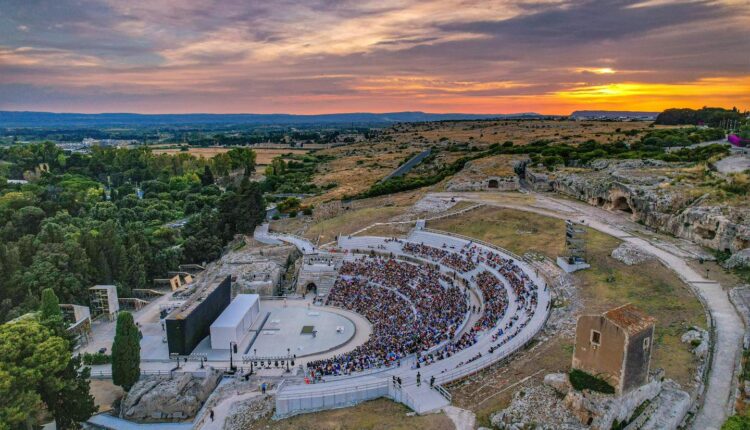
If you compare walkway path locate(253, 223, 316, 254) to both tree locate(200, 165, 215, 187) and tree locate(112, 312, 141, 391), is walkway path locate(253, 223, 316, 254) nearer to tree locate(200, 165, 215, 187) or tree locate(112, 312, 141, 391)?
tree locate(112, 312, 141, 391)

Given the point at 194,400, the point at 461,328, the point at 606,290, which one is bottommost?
the point at 194,400

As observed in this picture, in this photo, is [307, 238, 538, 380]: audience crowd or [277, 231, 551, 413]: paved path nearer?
[277, 231, 551, 413]: paved path

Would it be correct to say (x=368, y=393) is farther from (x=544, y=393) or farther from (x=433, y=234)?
(x=433, y=234)

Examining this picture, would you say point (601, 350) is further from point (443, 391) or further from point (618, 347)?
point (443, 391)

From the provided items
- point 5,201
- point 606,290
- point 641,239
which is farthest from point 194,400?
point 5,201

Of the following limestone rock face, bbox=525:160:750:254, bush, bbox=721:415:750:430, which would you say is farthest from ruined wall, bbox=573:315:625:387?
limestone rock face, bbox=525:160:750:254

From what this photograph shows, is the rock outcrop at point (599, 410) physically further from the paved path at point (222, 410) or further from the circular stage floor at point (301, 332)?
the circular stage floor at point (301, 332)
